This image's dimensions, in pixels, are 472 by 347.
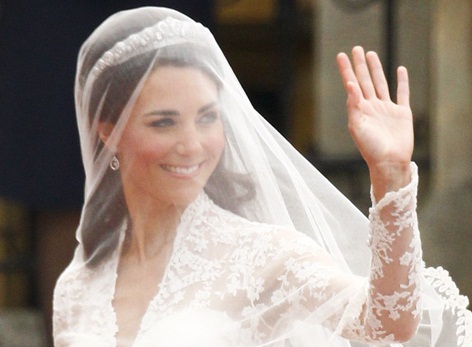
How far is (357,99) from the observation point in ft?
10.1

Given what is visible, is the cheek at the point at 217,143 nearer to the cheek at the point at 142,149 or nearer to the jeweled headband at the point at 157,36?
the cheek at the point at 142,149

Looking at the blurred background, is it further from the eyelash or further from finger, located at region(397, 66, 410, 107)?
finger, located at region(397, 66, 410, 107)

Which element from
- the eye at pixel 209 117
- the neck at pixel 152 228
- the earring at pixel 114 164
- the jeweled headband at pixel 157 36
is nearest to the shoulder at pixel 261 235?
the neck at pixel 152 228

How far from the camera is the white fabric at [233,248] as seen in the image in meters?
3.34

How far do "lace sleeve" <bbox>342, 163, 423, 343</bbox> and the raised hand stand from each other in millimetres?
38

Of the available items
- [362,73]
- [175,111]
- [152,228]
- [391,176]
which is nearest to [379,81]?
[362,73]

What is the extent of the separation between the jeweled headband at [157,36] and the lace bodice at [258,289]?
419 mm

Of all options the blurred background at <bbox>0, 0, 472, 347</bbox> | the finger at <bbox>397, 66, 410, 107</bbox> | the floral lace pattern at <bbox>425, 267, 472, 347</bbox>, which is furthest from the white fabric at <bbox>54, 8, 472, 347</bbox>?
the blurred background at <bbox>0, 0, 472, 347</bbox>

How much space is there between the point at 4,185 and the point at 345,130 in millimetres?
1616

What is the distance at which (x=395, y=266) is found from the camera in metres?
3.02

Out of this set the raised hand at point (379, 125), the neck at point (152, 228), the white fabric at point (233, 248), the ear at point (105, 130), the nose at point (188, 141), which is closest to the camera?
the raised hand at point (379, 125)

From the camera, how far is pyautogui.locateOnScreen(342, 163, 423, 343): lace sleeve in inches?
118

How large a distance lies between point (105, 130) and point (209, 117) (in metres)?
0.39

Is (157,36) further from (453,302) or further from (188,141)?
(453,302)
